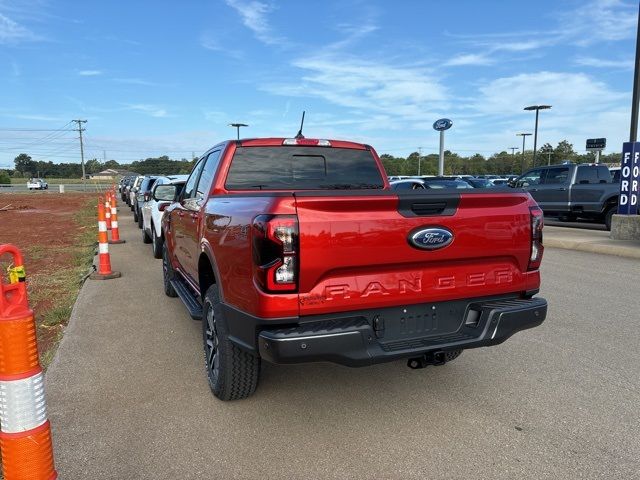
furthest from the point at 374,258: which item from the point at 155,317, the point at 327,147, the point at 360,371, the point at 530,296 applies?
the point at 155,317

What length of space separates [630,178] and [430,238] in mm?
10595

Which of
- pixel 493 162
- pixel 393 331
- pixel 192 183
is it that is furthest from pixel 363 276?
pixel 493 162

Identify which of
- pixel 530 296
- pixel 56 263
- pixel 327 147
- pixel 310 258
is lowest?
pixel 56 263

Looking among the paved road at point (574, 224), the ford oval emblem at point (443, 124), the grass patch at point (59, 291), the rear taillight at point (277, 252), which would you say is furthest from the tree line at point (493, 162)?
the rear taillight at point (277, 252)

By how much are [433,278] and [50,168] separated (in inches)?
5918

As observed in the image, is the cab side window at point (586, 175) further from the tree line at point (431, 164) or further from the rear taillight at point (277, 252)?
the tree line at point (431, 164)

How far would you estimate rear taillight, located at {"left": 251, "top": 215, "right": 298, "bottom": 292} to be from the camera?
2.72m

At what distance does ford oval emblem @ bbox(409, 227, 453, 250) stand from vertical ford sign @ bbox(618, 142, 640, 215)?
1027 cm

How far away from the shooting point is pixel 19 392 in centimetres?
210

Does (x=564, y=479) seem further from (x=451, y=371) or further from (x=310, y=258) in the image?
(x=310, y=258)

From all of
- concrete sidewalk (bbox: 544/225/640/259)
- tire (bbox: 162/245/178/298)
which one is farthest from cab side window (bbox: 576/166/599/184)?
tire (bbox: 162/245/178/298)

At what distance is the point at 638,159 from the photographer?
1124cm

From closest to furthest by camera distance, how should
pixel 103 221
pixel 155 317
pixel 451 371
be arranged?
pixel 451 371 < pixel 155 317 < pixel 103 221

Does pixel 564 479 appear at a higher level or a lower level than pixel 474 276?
lower
